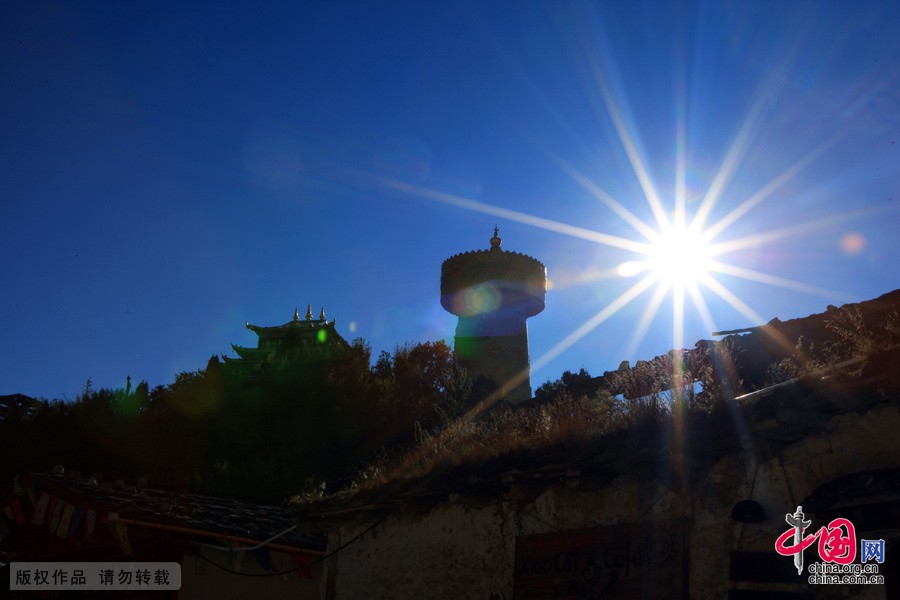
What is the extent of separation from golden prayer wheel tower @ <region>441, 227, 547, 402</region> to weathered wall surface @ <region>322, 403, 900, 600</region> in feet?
61.2

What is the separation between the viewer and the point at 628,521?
256 inches

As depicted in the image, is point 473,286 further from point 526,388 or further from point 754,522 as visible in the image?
point 754,522

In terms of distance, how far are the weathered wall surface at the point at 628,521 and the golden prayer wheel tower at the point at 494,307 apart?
18648 mm

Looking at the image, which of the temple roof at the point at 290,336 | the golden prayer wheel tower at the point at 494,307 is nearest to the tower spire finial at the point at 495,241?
the golden prayer wheel tower at the point at 494,307

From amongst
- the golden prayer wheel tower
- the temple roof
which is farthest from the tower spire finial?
the temple roof

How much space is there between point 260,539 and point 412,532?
8.01 ft

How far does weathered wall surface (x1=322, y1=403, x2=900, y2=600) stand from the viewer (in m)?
5.32

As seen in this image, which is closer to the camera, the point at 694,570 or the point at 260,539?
the point at 694,570

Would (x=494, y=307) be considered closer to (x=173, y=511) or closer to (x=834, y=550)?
(x=173, y=511)

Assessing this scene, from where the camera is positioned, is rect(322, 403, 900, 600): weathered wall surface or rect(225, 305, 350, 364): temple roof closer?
rect(322, 403, 900, 600): weathered wall surface

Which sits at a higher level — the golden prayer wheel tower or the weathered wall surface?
the golden prayer wheel tower

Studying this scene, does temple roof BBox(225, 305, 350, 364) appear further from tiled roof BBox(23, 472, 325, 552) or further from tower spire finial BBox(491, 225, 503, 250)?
tiled roof BBox(23, 472, 325, 552)

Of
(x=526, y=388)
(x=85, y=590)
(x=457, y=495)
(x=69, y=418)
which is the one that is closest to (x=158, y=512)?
(x=85, y=590)

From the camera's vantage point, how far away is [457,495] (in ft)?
25.6
